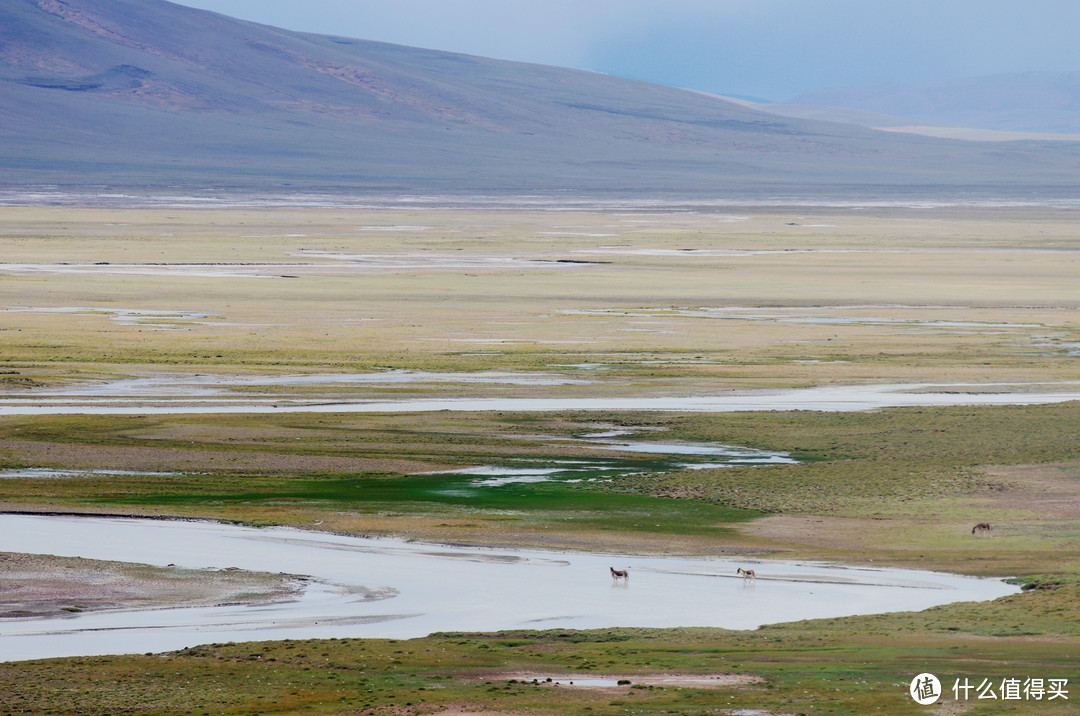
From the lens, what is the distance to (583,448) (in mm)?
26250

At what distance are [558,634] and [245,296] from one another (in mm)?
37049

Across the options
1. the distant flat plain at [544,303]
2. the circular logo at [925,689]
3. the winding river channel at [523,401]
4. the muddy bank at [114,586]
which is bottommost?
the muddy bank at [114,586]

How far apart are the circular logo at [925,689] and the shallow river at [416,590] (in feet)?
A: 11.1

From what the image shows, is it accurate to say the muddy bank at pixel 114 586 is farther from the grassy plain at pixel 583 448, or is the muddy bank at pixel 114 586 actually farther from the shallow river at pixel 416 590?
the grassy plain at pixel 583 448

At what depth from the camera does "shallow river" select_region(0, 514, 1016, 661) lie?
628 inches

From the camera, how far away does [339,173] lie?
540ft

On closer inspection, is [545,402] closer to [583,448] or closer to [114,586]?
[583,448]

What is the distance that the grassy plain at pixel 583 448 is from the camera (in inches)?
537

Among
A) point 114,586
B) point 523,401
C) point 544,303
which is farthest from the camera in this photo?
point 544,303

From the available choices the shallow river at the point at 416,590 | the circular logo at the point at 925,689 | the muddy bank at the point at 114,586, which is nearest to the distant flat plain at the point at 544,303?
the shallow river at the point at 416,590

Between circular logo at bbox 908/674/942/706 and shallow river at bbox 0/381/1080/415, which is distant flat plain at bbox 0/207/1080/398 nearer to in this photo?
shallow river at bbox 0/381/1080/415

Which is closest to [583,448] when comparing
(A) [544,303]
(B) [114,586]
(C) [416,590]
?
(C) [416,590]

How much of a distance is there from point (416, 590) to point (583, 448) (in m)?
8.72

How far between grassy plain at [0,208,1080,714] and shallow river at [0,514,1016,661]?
2.44 feet
